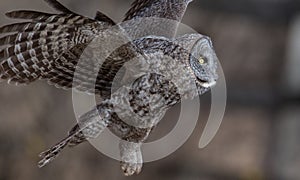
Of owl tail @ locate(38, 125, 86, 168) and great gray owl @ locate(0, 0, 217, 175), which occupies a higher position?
great gray owl @ locate(0, 0, 217, 175)

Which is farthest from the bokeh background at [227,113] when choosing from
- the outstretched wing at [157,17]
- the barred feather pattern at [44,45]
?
the barred feather pattern at [44,45]

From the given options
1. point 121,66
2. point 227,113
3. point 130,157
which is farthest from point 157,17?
point 227,113

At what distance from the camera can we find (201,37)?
1871 mm

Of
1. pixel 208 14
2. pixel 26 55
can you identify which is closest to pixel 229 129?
pixel 208 14

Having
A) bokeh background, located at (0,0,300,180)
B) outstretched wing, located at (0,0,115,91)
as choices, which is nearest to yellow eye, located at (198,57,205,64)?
outstretched wing, located at (0,0,115,91)

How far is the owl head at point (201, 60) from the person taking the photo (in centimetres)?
185

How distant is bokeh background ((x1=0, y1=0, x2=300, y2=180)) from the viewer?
4430mm

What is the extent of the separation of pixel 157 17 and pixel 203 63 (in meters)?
0.35

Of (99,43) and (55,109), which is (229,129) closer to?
(55,109)

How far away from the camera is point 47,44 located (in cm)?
193

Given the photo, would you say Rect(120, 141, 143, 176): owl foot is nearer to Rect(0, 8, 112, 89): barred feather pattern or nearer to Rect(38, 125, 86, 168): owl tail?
Rect(38, 125, 86, 168): owl tail

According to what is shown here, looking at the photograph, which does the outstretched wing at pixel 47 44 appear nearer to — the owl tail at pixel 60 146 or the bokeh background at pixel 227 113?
the owl tail at pixel 60 146

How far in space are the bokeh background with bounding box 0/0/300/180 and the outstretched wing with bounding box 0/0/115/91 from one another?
233cm

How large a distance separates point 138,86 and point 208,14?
2922 mm
